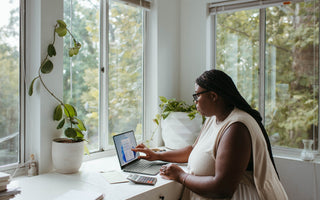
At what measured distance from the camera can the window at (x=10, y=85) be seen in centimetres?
169

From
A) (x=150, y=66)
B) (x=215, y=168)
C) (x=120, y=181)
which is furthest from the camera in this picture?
(x=150, y=66)

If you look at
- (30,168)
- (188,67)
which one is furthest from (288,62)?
(30,168)

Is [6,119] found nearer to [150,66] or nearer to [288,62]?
[150,66]

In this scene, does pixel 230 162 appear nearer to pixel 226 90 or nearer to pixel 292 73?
pixel 226 90

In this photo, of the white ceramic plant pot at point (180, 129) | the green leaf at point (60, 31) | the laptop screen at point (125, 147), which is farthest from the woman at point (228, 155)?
the green leaf at point (60, 31)

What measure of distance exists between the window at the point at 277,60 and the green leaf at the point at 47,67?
5.30 feet

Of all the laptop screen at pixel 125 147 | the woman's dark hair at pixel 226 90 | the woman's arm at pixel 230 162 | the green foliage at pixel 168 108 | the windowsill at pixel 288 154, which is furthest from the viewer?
the green foliage at pixel 168 108

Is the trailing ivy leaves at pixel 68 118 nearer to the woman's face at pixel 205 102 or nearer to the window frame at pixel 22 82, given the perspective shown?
the window frame at pixel 22 82

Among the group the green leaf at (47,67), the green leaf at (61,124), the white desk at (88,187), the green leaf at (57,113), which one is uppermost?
the green leaf at (47,67)

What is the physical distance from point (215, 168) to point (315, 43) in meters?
1.46

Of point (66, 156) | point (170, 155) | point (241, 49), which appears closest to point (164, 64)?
point (241, 49)

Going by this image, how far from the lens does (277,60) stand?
2.44m

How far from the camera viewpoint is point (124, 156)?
1.93 m

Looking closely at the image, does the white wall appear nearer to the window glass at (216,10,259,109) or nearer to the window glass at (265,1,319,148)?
the window glass at (216,10,259,109)
